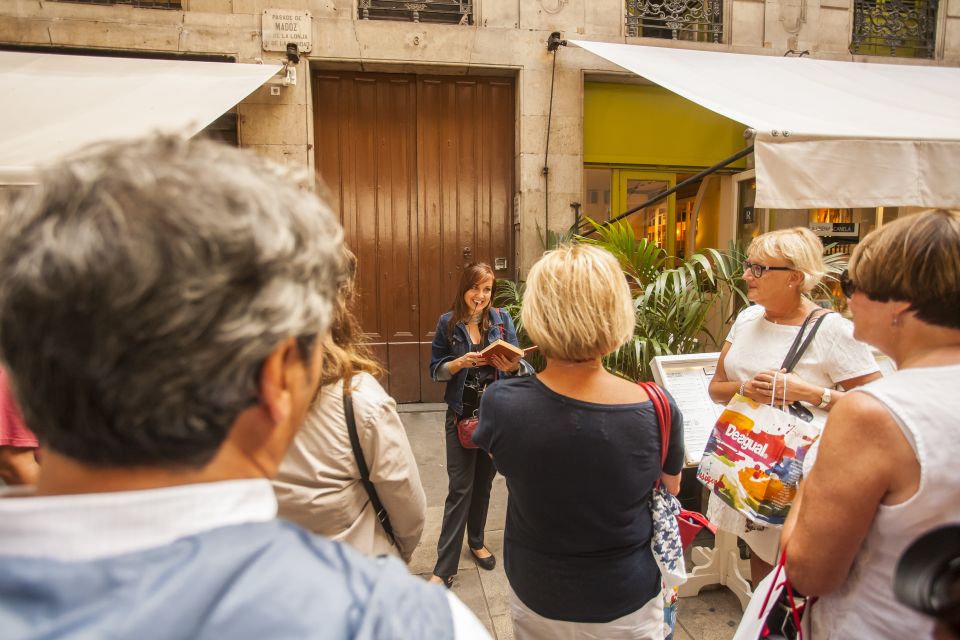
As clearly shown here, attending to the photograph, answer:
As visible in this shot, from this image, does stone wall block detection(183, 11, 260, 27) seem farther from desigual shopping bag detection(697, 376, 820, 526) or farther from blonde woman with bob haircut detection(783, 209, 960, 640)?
blonde woman with bob haircut detection(783, 209, 960, 640)

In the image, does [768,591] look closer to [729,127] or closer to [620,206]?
[620,206]

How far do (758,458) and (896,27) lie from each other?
8.16 meters

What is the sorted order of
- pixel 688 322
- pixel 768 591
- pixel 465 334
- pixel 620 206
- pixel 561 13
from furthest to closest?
pixel 620 206, pixel 561 13, pixel 688 322, pixel 465 334, pixel 768 591

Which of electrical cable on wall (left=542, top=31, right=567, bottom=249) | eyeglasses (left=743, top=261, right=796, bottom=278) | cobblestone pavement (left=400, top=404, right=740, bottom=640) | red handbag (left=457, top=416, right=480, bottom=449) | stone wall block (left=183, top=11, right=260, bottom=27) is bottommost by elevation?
cobblestone pavement (left=400, top=404, right=740, bottom=640)

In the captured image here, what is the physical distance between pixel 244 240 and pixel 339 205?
19.9ft

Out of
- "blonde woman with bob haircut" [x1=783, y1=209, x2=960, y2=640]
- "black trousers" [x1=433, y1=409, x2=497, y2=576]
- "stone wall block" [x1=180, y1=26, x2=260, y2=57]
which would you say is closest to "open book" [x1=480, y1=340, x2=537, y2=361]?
"black trousers" [x1=433, y1=409, x2=497, y2=576]

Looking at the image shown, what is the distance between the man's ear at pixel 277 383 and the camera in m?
0.61

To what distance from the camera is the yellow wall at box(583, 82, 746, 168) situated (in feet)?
22.0

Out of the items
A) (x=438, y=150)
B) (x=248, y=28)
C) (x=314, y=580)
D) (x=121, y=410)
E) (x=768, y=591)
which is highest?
(x=248, y=28)

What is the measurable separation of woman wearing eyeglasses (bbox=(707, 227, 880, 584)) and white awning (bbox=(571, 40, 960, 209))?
97cm

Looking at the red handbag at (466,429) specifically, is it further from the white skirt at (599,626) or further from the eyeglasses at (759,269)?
the eyeglasses at (759,269)

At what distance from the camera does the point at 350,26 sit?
19.4 ft

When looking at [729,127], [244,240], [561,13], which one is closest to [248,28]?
[561,13]

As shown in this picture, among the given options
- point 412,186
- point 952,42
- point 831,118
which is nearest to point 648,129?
point 831,118
